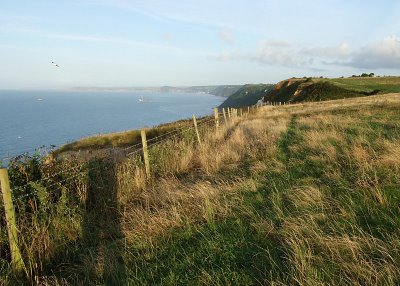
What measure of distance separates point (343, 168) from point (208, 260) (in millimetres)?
4436

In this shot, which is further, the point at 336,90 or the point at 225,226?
the point at 336,90

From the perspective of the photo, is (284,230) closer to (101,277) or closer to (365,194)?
(365,194)

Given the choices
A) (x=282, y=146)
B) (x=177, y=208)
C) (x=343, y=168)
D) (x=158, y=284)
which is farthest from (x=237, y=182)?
(x=282, y=146)

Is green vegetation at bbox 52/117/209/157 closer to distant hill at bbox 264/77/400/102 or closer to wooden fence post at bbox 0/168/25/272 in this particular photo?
wooden fence post at bbox 0/168/25/272

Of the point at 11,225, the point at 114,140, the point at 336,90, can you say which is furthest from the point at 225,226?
the point at 336,90

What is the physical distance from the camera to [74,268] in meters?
5.03

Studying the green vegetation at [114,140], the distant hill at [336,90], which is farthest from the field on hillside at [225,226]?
the distant hill at [336,90]

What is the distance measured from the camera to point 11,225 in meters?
4.91

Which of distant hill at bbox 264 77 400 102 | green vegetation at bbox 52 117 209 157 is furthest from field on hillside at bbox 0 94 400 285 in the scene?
distant hill at bbox 264 77 400 102

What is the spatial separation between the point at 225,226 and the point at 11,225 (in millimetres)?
3049

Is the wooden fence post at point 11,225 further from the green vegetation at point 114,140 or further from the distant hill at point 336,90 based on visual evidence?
the distant hill at point 336,90

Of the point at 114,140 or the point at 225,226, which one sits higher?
the point at 225,226

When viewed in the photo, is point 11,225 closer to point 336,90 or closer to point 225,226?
point 225,226

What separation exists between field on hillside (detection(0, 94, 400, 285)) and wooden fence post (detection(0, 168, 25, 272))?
0.13m
